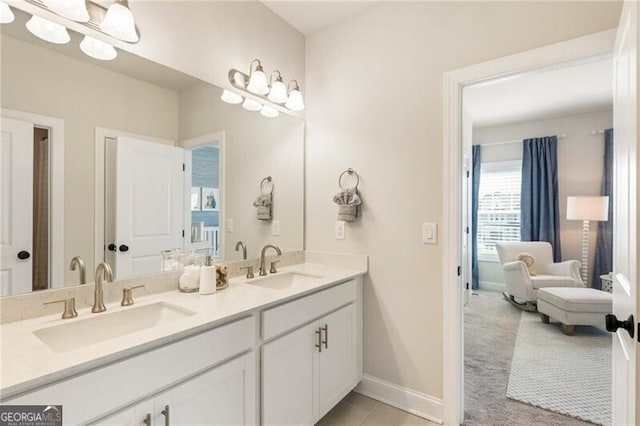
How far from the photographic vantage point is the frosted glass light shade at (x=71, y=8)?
125 cm

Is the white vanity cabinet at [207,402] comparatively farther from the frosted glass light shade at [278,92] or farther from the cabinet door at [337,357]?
the frosted glass light shade at [278,92]

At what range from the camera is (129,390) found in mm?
980

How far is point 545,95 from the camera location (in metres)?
3.82

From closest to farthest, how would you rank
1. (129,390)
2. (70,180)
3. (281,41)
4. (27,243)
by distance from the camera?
1. (129,390)
2. (27,243)
3. (70,180)
4. (281,41)

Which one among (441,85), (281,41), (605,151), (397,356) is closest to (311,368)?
(397,356)

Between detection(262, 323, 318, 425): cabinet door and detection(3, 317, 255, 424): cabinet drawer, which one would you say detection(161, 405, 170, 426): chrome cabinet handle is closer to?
detection(3, 317, 255, 424): cabinet drawer

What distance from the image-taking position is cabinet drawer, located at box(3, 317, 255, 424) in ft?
2.83

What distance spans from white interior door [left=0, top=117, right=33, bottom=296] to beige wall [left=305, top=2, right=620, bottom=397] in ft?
5.40

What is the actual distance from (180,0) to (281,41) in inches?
31.5

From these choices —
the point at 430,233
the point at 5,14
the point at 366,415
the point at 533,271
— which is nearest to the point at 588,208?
the point at 533,271

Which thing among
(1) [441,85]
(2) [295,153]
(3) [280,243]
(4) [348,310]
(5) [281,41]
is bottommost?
(4) [348,310]

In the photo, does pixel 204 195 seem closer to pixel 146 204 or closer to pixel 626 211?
pixel 146 204

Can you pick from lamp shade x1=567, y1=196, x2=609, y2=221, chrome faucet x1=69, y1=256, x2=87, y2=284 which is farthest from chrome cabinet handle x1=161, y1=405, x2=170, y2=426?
lamp shade x1=567, y1=196, x2=609, y2=221

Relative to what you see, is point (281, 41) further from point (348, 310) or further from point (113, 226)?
point (348, 310)
